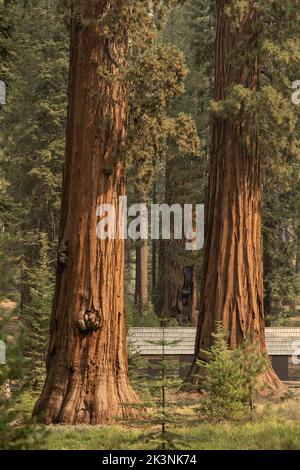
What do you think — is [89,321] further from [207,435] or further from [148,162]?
[148,162]

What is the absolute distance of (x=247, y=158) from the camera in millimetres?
15453

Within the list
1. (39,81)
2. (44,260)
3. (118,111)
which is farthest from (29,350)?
(39,81)

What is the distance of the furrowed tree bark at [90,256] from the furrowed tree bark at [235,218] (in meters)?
3.60

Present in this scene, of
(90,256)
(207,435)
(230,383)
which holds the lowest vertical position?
(207,435)

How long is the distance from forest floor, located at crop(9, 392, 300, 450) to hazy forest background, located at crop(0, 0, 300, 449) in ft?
0.09

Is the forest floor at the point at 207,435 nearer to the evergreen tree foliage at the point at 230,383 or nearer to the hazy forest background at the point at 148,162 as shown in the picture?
the hazy forest background at the point at 148,162

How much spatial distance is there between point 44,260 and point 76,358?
15.1ft

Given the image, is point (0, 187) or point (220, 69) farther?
point (0, 187)

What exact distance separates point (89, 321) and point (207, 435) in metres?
2.27

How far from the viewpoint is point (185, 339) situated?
21328 millimetres

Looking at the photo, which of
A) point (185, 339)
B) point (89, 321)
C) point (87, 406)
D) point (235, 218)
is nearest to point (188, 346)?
point (185, 339)

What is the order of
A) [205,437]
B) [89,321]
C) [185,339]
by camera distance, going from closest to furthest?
[205,437] < [89,321] < [185,339]

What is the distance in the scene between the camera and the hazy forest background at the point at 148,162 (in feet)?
33.1
